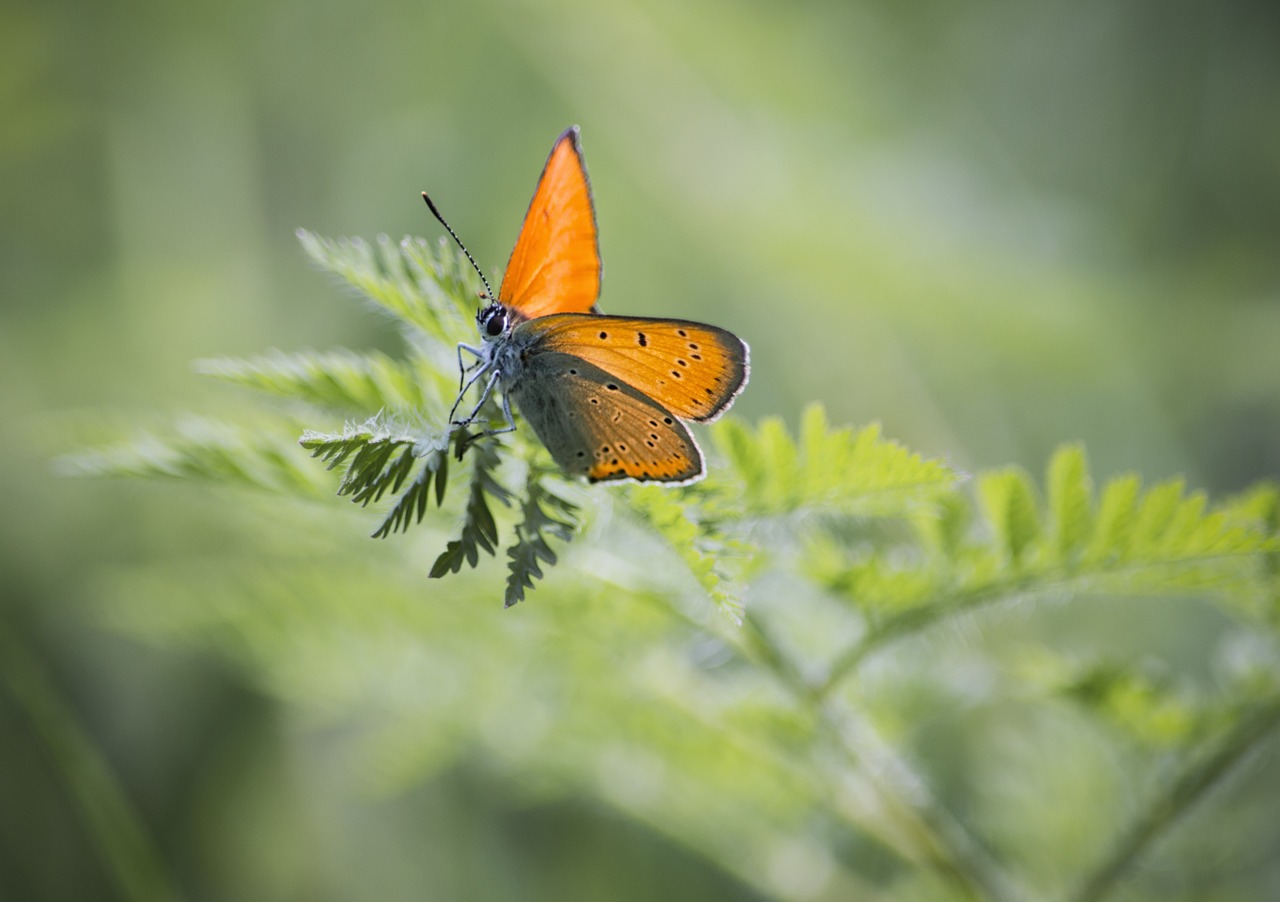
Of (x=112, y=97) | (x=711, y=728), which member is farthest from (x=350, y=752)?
(x=112, y=97)

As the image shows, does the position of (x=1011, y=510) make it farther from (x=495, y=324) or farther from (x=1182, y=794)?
(x=495, y=324)

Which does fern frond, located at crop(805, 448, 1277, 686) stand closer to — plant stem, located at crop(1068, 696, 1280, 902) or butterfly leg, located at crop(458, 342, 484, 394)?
plant stem, located at crop(1068, 696, 1280, 902)

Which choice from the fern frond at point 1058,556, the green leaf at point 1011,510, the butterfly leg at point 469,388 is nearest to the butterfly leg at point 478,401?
the butterfly leg at point 469,388

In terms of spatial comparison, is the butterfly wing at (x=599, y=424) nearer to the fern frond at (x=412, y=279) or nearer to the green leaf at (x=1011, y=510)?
the fern frond at (x=412, y=279)

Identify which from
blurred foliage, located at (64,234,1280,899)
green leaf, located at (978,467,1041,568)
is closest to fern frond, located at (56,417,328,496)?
blurred foliage, located at (64,234,1280,899)

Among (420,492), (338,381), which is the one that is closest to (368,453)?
(420,492)

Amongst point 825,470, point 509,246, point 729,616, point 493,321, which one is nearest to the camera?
point 729,616

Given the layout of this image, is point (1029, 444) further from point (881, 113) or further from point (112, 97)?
point (112, 97)
